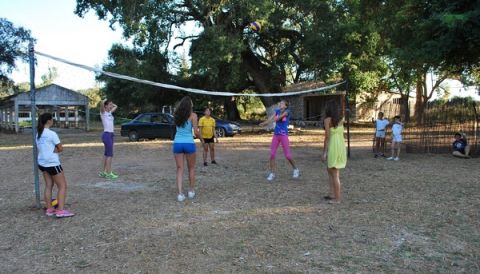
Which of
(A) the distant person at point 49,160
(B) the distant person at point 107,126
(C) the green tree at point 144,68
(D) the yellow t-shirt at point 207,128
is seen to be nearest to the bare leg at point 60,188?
(A) the distant person at point 49,160

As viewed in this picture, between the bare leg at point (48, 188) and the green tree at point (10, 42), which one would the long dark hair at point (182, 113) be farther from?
the green tree at point (10, 42)

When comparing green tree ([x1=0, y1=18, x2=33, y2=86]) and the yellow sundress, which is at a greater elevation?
green tree ([x1=0, y1=18, x2=33, y2=86])

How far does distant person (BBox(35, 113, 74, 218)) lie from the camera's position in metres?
5.97

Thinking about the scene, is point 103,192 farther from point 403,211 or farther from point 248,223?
point 403,211

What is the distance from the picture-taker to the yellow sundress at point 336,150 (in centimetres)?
666

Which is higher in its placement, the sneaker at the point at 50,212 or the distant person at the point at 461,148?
the distant person at the point at 461,148

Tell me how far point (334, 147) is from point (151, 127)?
15109 mm

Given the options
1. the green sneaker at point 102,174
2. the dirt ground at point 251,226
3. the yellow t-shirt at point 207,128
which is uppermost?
the yellow t-shirt at point 207,128

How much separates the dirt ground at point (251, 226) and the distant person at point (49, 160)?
0.21 m

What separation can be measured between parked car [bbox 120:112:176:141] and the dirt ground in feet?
35.3

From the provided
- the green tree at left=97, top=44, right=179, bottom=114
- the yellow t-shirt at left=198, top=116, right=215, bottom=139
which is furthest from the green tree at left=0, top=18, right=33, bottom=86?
the yellow t-shirt at left=198, top=116, right=215, bottom=139

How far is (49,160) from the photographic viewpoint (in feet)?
19.6

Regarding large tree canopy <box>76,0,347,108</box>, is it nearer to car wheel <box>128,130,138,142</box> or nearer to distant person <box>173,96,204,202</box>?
car wheel <box>128,130,138,142</box>

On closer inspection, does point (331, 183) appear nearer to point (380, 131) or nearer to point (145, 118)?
point (380, 131)
